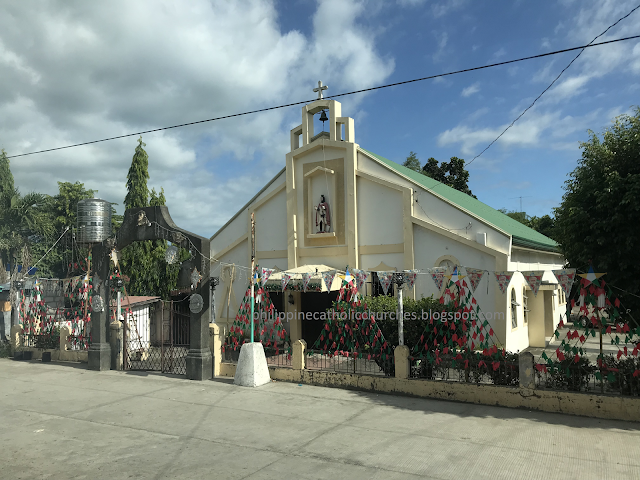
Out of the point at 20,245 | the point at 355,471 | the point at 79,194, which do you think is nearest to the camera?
the point at 355,471

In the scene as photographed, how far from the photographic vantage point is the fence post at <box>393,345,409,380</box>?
1177cm

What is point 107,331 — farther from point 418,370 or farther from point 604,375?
point 604,375

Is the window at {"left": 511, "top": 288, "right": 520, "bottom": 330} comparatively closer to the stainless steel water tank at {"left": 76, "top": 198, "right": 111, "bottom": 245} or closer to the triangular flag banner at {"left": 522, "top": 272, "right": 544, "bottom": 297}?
the triangular flag banner at {"left": 522, "top": 272, "right": 544, "bottom": 297}

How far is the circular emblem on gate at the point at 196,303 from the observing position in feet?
46.0

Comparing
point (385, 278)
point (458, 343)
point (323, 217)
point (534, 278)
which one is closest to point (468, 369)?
point (458, 343)

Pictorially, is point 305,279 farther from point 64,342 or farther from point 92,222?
point 64,342

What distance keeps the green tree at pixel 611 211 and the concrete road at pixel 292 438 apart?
3097 millimetres

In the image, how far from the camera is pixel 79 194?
110ft

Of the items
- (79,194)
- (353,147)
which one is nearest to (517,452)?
(353,147)

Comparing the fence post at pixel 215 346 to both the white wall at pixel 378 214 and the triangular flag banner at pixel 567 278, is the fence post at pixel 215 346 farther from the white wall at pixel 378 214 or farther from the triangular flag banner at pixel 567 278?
the triangular flag banner at pixel 567 278

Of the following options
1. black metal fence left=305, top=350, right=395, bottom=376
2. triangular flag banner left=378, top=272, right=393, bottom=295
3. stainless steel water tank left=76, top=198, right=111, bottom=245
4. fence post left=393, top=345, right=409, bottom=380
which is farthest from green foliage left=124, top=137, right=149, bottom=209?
fence post left=393, top=345, right=409, bottom=380

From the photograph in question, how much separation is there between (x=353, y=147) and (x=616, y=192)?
411 inches

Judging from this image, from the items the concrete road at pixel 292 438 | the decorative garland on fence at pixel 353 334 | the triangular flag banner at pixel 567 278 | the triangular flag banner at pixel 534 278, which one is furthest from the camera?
the decorative garland on fence at pixel 353 334

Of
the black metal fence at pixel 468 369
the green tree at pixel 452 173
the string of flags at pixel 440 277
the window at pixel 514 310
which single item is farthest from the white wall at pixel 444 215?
the green tree at pixel 452 173
